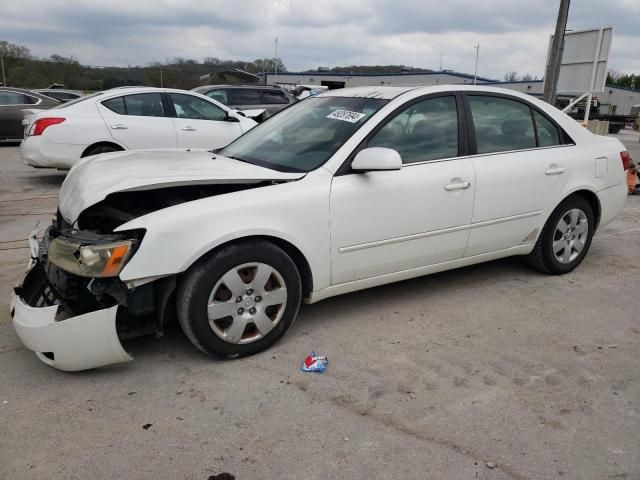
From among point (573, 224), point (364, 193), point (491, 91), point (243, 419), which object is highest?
point (491, 91)

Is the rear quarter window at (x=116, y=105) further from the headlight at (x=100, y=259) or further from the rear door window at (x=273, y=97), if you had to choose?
the headlight at (x=100, y=259)

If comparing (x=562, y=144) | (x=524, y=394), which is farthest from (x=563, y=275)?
(x=524, y=394)

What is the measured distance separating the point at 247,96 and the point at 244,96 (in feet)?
0.29

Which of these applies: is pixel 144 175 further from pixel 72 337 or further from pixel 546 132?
pixel 546 132

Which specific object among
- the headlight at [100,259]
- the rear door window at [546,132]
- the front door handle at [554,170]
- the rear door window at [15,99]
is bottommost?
the headlight at [100,259]

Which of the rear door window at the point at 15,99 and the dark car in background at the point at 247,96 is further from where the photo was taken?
the rear door window at the point at 15,99

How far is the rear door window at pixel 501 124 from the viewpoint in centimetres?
400

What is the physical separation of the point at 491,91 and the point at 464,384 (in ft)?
7.71

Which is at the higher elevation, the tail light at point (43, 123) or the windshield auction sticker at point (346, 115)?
the windshield auction sticker at point (346, 115)

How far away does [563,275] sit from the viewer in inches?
184

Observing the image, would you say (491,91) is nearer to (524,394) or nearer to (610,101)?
(524,394)

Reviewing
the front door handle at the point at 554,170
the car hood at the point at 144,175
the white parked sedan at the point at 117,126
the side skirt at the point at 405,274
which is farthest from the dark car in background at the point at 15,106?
the front door handle at the point at 554,170

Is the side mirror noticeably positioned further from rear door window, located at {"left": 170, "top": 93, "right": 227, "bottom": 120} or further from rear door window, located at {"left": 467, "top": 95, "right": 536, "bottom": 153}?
rear door window, located at {"left": 170, "top": 93, "right": 227, "bottom": 120}

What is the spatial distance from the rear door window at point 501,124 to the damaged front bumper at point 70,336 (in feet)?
9.18
